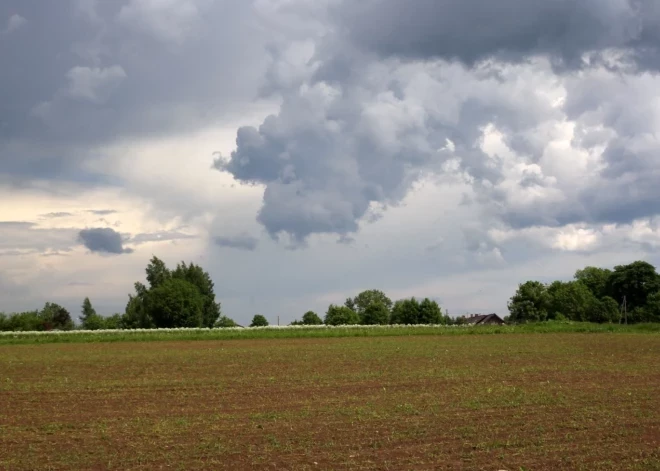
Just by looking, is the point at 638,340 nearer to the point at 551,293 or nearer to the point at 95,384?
the point at 95,384

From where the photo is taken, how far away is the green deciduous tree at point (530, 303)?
141250 mm

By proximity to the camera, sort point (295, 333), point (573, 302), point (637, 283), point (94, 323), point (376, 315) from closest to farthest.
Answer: point (295, 333) → point (637, 283) → point (573, 302) → point (376, 315) → point (94, 323)

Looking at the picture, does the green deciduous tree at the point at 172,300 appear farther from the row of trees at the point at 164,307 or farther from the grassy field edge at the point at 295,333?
the grassy field edge at the point at 295,333

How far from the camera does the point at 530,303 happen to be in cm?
14225

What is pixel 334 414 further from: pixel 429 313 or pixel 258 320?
pixel 258 320

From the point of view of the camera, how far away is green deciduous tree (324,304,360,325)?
154 metres

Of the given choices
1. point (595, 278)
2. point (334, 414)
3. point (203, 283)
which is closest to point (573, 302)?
point (595, 278)

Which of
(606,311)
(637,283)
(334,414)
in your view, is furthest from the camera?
(637,283)

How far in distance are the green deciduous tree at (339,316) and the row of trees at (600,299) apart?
3611 centimetres

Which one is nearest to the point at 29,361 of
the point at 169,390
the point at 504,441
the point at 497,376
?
the point at 169,390

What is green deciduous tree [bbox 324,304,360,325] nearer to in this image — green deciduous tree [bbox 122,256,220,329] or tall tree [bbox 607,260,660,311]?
green deciduous tree [bbox 122,256,220,329]

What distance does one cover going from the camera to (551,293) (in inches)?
5999

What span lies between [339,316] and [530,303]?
42747 mm

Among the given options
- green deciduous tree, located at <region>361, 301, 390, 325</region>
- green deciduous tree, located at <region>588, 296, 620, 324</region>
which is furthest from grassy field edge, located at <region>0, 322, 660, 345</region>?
green deciduous tree, located at <region>361, 301, 390, 325</region>
